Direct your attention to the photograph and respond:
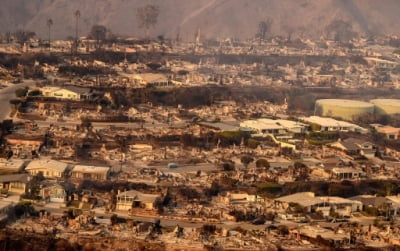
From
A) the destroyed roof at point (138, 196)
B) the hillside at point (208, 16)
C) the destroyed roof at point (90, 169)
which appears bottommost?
the destroyed roof at point (138, 196)

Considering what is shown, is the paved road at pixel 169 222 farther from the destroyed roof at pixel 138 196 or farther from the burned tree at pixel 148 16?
the burned tree at pixel 148 16

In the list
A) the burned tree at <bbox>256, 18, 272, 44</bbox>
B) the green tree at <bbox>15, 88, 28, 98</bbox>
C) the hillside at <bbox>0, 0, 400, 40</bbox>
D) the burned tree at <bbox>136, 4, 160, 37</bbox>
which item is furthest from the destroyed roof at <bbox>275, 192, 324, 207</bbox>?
the hillside at <bbox>0, 0, 400, 40</bbox>

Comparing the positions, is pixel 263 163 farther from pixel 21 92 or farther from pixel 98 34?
pixel 98 34

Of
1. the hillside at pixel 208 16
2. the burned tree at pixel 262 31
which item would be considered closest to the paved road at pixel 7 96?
the hillside at pixel 208 16

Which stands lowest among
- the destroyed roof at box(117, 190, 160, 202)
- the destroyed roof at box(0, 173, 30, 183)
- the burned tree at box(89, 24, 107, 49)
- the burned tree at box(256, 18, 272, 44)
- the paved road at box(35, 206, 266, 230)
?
the paved road at box(35, 206, 266, 230)

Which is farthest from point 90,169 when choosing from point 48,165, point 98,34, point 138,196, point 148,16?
point 148,16

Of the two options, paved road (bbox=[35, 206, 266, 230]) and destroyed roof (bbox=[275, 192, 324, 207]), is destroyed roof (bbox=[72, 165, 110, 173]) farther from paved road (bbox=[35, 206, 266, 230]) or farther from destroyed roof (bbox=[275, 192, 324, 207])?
destroyed roof (bbox=[275, 192, 324, 207])
